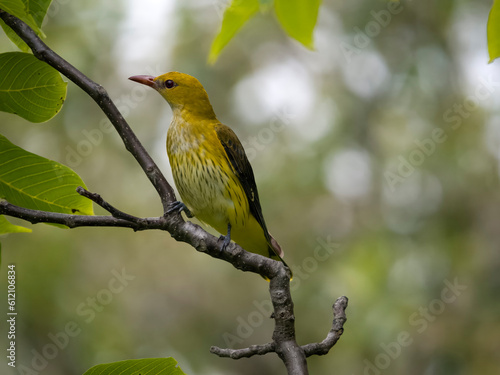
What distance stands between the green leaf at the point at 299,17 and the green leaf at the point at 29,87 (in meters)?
0.73

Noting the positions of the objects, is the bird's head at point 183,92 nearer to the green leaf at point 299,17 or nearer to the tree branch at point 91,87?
the tree branch at point 91,87

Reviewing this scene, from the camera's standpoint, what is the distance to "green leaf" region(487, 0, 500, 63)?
84cm

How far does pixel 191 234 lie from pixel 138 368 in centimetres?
33

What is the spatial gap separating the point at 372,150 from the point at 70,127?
410 centimetres

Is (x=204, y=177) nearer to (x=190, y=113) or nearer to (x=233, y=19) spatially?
(x=190, y=113)

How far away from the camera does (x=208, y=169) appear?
275 centimetres

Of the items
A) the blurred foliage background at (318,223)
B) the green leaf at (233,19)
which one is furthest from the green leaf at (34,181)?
the blurred foliage background at (318,223)

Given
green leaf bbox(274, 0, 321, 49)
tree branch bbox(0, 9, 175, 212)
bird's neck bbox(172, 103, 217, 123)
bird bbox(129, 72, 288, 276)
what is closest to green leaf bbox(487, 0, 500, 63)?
green leaf bbox(274, 0, 321, 49)

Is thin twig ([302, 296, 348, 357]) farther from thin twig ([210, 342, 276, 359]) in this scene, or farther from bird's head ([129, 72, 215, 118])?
bird's head ([129, 72, 215, 118])

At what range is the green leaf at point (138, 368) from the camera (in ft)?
3.24

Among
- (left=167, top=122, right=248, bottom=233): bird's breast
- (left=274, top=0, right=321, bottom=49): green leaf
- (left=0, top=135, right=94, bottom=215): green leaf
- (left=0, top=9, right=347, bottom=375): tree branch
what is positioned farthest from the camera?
(left=167, top=122, right=248, bottom=233): bird's breast

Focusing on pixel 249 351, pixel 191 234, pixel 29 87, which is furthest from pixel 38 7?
pixel 249 351

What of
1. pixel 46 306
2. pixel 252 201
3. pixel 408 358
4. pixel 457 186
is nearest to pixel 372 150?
pixel 457 186

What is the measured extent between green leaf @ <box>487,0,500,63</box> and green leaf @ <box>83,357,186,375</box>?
2.47 ft
